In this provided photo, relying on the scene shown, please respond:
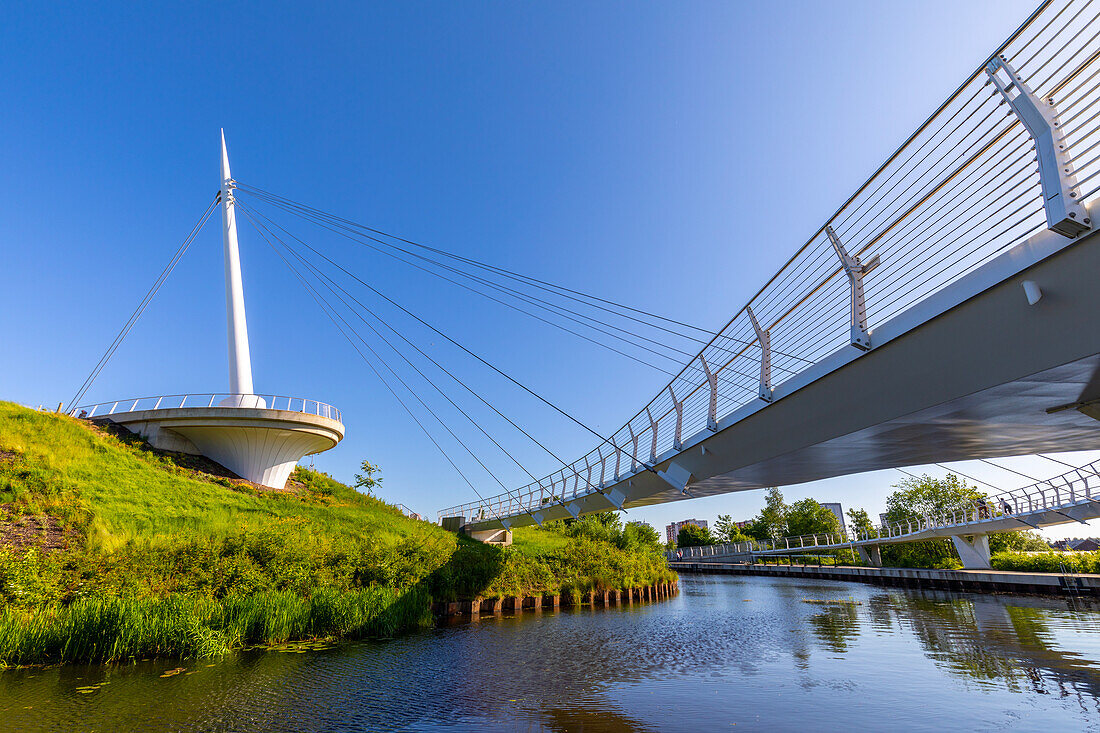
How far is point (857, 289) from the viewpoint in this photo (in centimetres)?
811

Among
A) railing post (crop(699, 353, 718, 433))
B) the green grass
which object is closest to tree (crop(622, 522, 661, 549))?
the green grass

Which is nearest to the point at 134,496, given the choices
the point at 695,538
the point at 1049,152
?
the point at 1049,152

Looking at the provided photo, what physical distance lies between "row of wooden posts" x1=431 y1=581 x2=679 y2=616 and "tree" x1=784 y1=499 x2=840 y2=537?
1657 inches

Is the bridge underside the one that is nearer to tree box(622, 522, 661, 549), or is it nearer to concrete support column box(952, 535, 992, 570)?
concrete support column box(952, 535, 992, 570)

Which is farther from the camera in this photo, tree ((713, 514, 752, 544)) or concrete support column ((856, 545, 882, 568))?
tree ((713, 514, 752, 544))

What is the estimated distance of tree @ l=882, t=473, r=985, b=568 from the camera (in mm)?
44281

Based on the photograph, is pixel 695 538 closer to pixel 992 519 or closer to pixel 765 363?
pixel 992 519

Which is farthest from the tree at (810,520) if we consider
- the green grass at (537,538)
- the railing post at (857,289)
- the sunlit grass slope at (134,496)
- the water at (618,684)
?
the railing post at (857,289)

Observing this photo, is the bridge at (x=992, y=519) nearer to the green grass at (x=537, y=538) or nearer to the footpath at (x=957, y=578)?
the footpath at (x=957, y=578)

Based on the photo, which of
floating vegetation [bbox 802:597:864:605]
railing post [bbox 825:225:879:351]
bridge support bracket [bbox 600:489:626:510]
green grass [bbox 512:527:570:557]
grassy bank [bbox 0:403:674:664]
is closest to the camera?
railing post [bbox 825:225:879:351]

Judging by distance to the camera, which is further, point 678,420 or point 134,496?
point 134,496

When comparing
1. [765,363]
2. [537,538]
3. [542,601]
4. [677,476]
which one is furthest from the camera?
[537,538]

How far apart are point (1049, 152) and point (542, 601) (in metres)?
26.7

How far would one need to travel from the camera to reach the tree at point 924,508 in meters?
44.3
